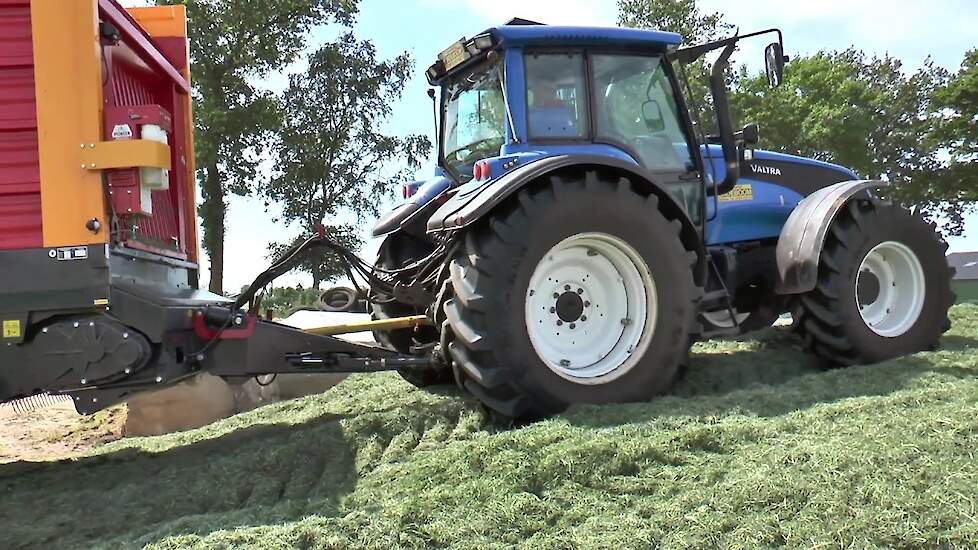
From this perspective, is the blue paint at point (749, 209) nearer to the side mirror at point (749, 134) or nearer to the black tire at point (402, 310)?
the side mirror at point (749, 134)

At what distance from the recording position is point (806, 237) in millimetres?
4602

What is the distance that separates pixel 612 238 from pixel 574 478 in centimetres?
146

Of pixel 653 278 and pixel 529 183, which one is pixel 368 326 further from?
pixel 653 278

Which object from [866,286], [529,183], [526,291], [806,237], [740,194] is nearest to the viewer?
[526,291]

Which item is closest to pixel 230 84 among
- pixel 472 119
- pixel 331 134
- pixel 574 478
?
pixel 331 134

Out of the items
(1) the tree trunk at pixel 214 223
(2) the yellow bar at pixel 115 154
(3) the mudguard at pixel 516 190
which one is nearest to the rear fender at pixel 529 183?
(3) the mudguard at pixel 516 190

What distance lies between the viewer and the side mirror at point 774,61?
4.52m

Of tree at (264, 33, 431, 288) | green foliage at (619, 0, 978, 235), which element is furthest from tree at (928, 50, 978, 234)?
tree at (264, 33, 431, 288)

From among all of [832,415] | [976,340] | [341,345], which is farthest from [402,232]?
[976,340]

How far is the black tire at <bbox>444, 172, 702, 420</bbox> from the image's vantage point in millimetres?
3572

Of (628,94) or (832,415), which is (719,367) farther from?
(628,94)

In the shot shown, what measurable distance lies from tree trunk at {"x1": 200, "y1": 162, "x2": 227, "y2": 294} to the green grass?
36.7 ft

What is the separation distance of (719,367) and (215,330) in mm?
2808

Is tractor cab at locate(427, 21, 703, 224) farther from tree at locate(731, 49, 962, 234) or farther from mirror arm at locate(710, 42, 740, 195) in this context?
tree at locate(731, 49, 962, 234)
